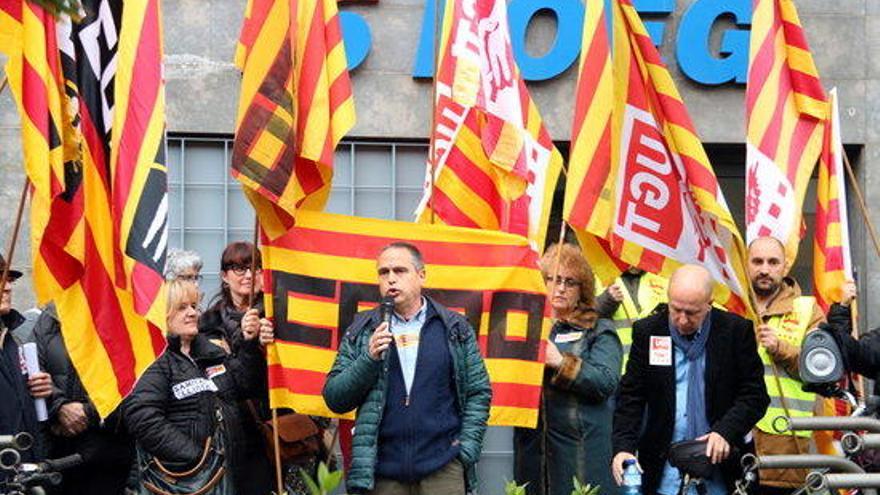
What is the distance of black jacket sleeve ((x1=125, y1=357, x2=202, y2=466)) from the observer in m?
10.7

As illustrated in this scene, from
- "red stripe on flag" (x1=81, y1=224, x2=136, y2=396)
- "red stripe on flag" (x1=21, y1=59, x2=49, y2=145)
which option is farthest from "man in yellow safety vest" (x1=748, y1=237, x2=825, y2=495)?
"red stripe on flag" (x1=21, y1=59, x2=49, y2=145)

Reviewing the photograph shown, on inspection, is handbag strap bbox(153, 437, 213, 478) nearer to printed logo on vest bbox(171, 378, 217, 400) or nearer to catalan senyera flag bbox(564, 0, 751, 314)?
printed logo on vest bbox(171, 378, 217, 400)

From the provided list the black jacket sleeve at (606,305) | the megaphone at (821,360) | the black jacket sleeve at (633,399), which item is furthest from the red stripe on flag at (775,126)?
the megaphone at (821,360)

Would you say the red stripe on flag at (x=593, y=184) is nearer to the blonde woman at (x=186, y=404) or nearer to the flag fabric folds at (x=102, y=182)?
the blonde woman at (x=186, y=404)

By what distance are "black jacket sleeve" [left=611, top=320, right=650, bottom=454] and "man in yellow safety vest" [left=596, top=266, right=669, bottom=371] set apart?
124cm

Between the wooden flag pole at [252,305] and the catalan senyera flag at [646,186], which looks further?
the catalan senyera flag at [646,186]

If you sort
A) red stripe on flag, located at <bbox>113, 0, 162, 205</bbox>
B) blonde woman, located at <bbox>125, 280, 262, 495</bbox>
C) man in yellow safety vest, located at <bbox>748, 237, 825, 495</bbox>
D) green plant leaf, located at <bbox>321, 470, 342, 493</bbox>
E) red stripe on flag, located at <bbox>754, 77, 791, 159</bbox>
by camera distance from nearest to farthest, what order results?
green plant leaf, located at <bbox>321, 470, 342, 493</bbox> → red stripe on flag, located at <bbox>113, 0, 162, 205</bbox> → blonde woman, located at <bbox>125, 280, 262, 495</bbox> → man in yellow safety vest, located at <bbox>748, 237, 825, 495</bbox> → red stripe on flag, located at <bbox>754, 77, 791, 159</bbox>

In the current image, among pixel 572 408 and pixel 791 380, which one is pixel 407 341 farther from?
pixel 791 380

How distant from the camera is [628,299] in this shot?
11984 millimetres

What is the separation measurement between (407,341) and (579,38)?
5600 mm

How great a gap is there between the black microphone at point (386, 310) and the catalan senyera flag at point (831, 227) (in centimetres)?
338

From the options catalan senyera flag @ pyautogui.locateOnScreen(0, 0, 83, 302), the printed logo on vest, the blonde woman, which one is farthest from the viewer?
Result: the printed logo on vest

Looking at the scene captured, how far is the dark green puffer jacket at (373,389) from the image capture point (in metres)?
9.76

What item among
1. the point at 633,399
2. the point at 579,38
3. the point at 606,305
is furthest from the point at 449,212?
the point at 579,38
